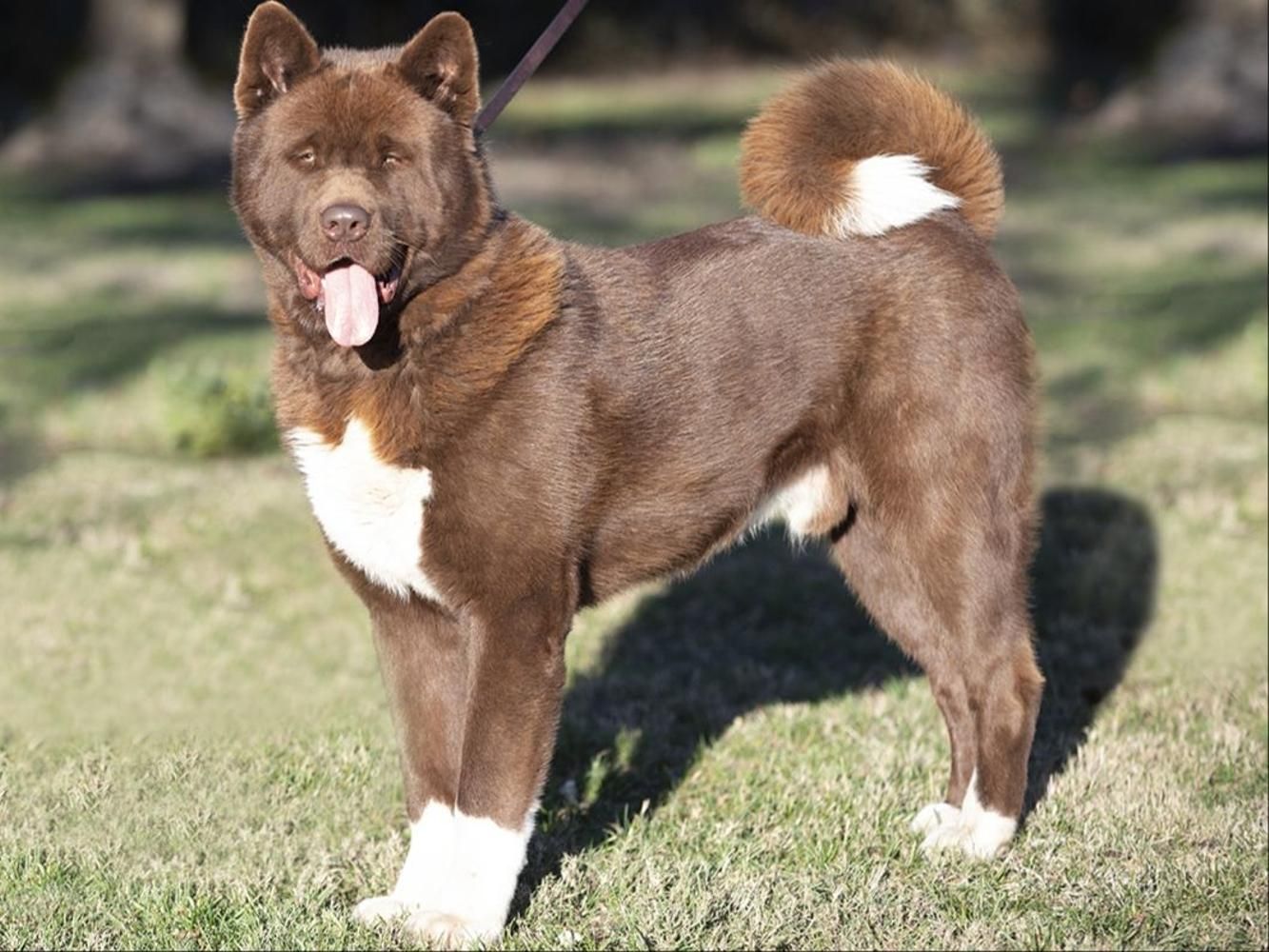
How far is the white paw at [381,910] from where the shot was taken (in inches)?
166

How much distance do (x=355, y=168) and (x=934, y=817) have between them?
2.29m

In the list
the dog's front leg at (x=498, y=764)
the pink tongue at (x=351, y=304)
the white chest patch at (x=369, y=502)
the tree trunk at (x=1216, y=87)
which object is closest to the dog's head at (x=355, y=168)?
the pink tongue at (x=351, y=304)

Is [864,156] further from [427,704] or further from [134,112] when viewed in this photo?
[134,112]

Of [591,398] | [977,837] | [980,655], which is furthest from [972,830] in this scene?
[591,398]

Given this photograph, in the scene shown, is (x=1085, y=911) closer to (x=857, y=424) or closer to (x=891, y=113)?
(x=857, y=424)

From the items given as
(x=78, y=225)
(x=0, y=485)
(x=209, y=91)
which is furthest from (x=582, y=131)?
(x=0, y=485)

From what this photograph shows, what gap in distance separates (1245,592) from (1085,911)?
3.03 m

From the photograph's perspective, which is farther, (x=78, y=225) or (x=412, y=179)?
(x=78, y=225)

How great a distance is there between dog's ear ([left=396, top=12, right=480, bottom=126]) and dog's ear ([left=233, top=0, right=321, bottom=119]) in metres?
0.21

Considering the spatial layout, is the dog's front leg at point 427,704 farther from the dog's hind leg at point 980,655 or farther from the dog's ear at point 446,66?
the dog's hind leg at point 980,655

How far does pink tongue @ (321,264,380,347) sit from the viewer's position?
399 cm

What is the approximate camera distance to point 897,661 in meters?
6.61

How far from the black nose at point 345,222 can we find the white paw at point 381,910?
1475 mm

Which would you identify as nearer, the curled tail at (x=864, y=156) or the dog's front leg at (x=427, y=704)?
the dog's front leg at (x=427, y=704)
